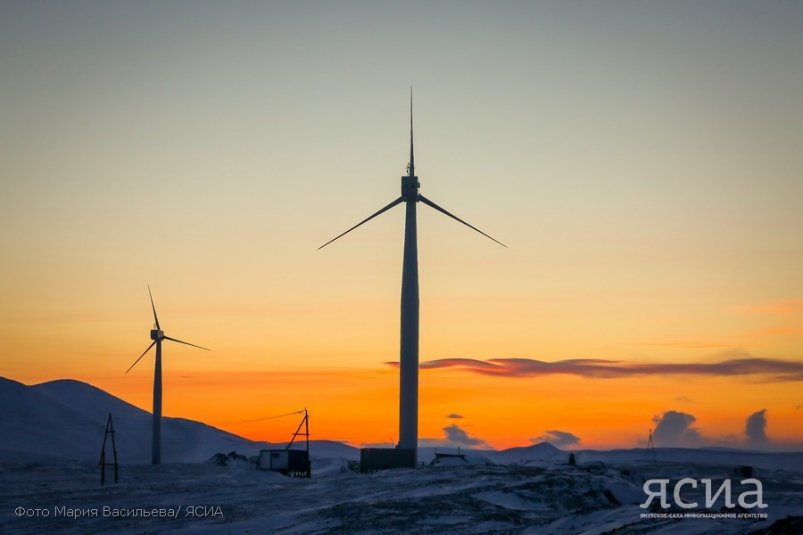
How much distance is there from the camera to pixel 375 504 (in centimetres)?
6134

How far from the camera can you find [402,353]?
111 meters

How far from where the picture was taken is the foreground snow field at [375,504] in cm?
5106

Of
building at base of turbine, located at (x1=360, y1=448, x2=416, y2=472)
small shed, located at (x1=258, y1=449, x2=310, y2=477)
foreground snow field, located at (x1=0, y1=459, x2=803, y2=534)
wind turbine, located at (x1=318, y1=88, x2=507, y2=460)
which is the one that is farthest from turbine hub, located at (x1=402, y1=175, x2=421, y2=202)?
foreground snow field, located at (x1=0, y1=459, x2=803, y2=534)

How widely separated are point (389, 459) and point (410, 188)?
99.2 ft

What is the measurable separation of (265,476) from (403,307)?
75.4 feet

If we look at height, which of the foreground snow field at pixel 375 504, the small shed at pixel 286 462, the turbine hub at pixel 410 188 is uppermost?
the turbine hub at pixel 410 188

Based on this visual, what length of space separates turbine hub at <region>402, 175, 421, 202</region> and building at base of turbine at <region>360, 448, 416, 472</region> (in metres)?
27.9

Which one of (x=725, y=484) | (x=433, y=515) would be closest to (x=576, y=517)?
(x=433, y=515)

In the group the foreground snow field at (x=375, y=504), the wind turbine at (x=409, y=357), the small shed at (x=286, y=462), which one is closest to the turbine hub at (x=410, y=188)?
the wind turbine at (x=409, y=357)

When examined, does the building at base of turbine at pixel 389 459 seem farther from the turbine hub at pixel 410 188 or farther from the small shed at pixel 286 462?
the turbine hub at pixel 410 188

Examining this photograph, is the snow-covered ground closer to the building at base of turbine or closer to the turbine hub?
the building at base of turbine

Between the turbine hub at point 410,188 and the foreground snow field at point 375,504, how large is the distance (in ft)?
117

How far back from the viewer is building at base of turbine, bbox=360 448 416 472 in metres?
108

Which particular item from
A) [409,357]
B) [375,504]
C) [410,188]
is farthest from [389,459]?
[375,504]
